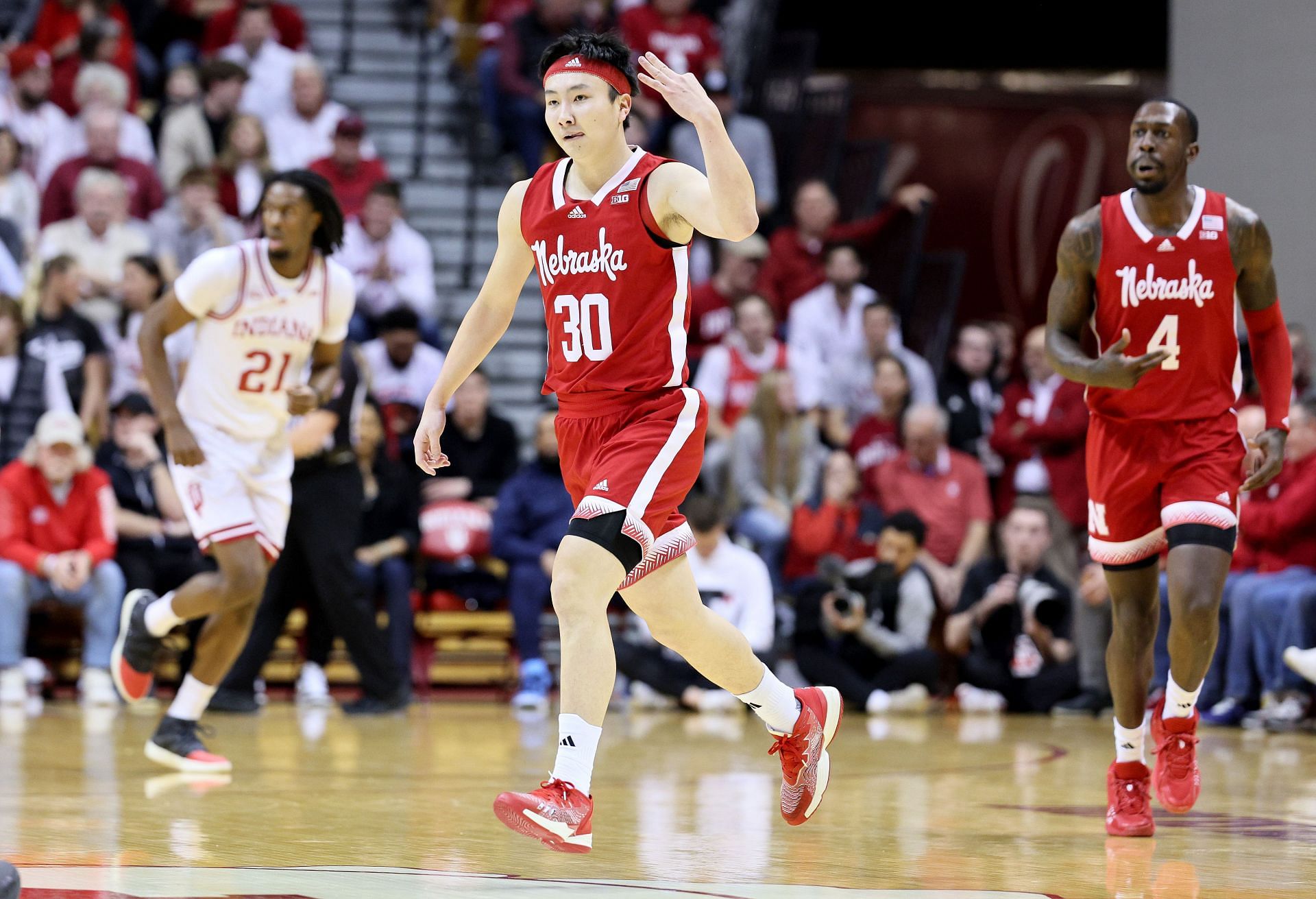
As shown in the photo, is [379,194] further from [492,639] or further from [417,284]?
[492,639]

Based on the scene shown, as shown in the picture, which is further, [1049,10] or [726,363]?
[1049,10]

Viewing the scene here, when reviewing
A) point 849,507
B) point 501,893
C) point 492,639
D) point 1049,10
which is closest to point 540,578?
point 492,639

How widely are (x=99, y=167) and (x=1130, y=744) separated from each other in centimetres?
927

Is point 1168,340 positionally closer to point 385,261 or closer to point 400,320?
point 400,320

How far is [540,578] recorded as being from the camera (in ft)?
36.3

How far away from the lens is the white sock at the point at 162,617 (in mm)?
7023

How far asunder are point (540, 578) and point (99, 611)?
269 cm

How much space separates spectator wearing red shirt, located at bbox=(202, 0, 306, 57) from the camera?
14.5m

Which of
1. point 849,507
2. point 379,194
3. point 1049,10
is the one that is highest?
point 1049,10

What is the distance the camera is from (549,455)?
37.0 feet

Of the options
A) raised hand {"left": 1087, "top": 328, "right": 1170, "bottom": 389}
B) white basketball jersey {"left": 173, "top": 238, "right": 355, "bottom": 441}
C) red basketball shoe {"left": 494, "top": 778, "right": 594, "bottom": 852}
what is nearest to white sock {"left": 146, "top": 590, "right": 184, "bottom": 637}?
white basketball jersey {"left": 173, "top": 238, "right": 355, "bottom": 441}

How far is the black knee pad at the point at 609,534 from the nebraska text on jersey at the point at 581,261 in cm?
68

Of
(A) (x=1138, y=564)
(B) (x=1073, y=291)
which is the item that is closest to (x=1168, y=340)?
(B) (x=1073, y=291)

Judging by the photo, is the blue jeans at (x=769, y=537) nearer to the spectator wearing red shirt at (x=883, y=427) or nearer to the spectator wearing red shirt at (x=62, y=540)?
the spectator wearing red shirt at (x=883, y=427)
